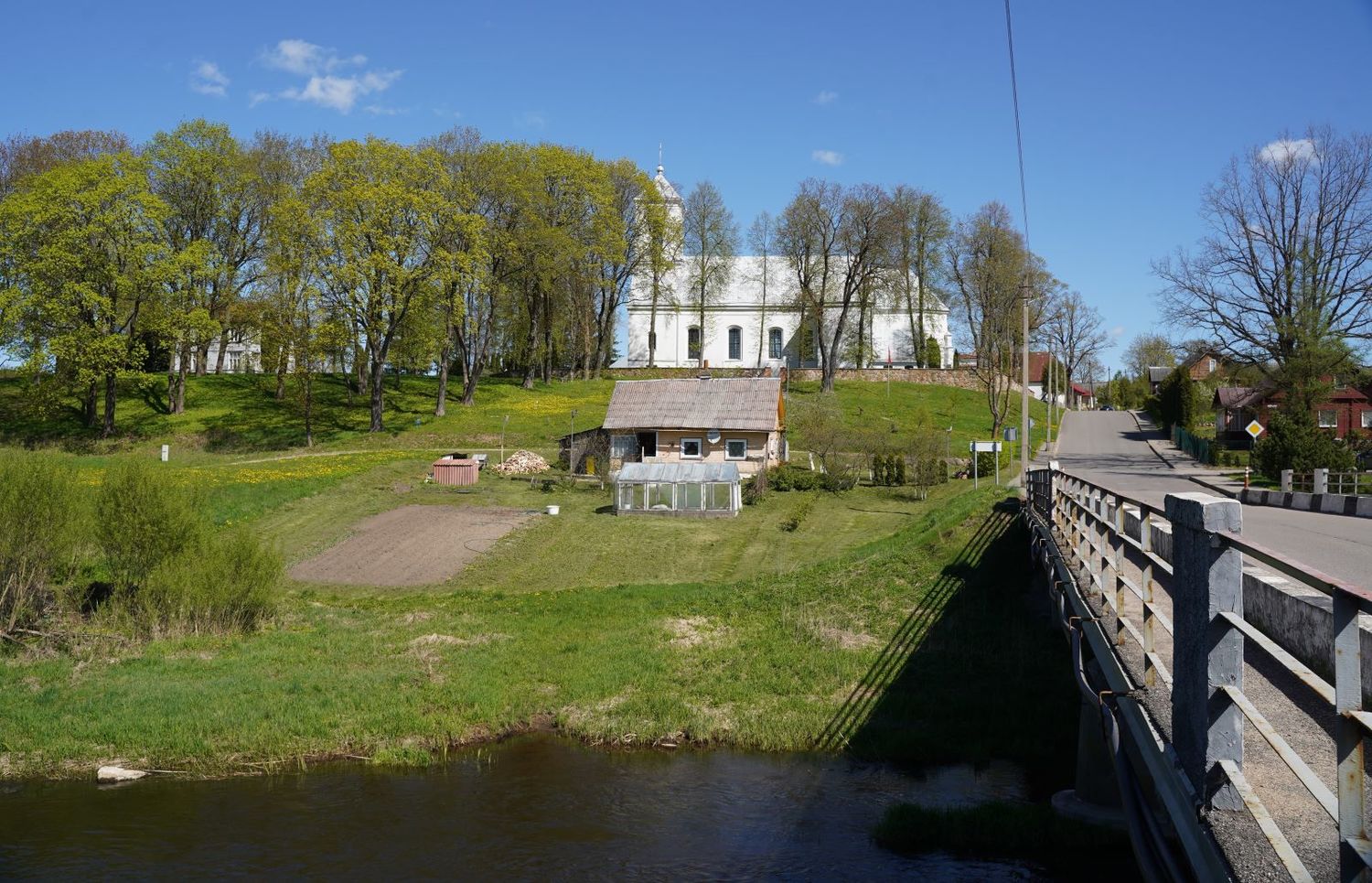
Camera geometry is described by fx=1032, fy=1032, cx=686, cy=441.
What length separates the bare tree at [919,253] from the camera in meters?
74.6

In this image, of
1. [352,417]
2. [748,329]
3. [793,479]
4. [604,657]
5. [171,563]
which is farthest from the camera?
[748,329]

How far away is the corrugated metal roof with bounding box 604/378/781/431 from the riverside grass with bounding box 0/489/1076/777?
65.9 ft

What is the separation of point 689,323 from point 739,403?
38.8m

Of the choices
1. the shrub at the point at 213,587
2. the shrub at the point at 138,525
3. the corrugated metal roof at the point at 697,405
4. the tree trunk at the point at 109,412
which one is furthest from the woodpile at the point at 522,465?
the shrub at the point at 138,525

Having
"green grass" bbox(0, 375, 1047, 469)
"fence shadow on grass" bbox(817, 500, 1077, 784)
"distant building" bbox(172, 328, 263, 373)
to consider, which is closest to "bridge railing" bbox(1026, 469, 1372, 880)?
"fence shadow on grass" bbox(817, 500, 1077, 784)

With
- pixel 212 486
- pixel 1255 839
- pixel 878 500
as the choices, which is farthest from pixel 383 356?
pixel 1255 839

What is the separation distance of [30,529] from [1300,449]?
127 feet

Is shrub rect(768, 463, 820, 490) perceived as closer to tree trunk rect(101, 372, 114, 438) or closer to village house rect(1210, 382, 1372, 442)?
village house rect(1210, 382, 1372, 442)

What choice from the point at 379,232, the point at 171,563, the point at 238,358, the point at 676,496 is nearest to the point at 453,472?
the point at 676,496

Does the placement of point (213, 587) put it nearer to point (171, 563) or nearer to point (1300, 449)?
point (171, 563)

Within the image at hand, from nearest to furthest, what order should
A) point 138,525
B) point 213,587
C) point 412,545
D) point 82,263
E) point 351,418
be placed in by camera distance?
point 213,587, point 138,525, point 412,545, point 82,263, point 351,418

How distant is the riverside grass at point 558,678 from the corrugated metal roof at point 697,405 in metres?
20.1

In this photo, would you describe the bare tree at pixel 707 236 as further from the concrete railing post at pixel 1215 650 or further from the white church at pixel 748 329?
the concrete railing post at pixel 1215 650

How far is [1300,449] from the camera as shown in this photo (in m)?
37.1
